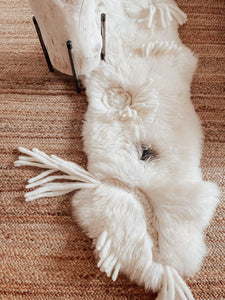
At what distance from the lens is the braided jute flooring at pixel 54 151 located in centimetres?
57

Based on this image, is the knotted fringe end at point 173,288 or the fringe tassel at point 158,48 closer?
the knotted fringe end at point 173,288

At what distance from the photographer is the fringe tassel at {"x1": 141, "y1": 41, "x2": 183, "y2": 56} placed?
822mm

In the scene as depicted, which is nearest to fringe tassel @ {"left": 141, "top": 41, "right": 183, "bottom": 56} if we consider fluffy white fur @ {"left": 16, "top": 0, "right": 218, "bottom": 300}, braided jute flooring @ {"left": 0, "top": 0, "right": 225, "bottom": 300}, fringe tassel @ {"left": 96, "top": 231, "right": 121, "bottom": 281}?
fluffy white fur @ {"left": 16, "top": 0, "right": 218, "bottom": 300}

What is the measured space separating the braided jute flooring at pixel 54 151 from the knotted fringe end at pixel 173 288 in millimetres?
36

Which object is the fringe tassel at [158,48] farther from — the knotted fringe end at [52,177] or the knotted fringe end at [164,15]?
the knotted fringe end at [52,177]

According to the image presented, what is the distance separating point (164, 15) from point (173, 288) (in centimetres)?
88

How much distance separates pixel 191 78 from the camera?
81 cm

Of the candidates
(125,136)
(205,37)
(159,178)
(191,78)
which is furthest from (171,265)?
(205,37)

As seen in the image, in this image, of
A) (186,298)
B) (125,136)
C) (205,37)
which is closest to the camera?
(186,298)

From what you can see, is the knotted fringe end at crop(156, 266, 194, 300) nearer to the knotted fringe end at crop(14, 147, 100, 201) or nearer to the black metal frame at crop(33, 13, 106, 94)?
the knotted fringe end at crop(14, 147, 100, 201)

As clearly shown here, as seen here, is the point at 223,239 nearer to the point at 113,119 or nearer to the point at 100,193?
the point at 100,193

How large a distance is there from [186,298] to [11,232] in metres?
0.44

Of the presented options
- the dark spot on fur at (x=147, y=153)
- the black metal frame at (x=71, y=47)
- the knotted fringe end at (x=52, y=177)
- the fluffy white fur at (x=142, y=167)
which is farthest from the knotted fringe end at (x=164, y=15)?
the knotted fringe end at (x=52, y=177)

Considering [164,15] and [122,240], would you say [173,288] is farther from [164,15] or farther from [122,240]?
[164,15]
